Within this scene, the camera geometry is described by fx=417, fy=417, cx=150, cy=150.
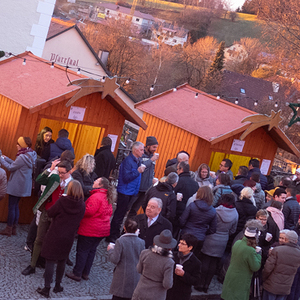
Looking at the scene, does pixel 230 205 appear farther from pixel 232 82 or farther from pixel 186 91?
pixel 232 82

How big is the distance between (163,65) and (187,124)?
151 ft

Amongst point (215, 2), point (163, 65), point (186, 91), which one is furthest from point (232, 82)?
point (215, 2)

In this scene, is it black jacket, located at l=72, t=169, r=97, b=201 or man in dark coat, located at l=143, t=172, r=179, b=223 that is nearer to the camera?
black jacket, located at l=72, t=169, r=97, b=201

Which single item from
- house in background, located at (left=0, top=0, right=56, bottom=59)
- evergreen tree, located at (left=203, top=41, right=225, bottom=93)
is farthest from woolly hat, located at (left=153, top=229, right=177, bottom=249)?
evergreen tree, located at (left=203, top=41, right=225, bottom=93)

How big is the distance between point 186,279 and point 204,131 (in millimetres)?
5732

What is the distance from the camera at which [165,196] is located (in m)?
6.83

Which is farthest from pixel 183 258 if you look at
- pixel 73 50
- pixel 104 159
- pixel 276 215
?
pixel 73 50

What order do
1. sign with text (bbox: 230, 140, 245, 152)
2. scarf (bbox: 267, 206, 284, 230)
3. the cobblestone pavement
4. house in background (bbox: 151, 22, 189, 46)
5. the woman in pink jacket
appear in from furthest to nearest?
house in background (bbox: 151, 22, 189, 46) → sign with text (bbox: 230, 140, 245, 152) → scarf (bbox: 267, 206, 284, 230) → the woman in pink jacket → the cobblestone pavement

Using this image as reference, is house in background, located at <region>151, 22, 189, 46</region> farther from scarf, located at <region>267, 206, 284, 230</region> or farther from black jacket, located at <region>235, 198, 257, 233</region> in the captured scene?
scarf, located at <region>267, 206, 284, 230</region>

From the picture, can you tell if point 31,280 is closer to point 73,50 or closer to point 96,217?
point 96,217

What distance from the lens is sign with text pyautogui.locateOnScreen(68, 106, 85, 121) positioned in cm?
860

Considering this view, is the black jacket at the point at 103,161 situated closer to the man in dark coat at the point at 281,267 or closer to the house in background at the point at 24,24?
the man in dark coat at the point at 281,267

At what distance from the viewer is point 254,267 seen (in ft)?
18.8

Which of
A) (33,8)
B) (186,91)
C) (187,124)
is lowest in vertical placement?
(187,124)
